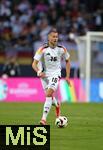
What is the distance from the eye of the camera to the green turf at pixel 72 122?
1390 cm

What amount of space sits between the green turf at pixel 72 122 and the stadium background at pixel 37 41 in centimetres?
3

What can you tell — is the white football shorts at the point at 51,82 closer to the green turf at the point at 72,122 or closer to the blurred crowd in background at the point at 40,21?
the green turf at the point at 72,122

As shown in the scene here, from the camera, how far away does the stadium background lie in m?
25.9

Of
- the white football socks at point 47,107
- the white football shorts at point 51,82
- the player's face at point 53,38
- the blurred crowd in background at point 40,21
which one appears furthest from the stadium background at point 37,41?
the player's face at point 53,38

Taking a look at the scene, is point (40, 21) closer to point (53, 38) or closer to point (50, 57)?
point (50, 57)

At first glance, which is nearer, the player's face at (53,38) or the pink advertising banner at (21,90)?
the player's face at (53,38)

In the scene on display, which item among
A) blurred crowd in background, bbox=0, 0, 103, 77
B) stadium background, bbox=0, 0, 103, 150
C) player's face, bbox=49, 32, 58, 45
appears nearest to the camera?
player's face, bbox=49, 32, 58, 45

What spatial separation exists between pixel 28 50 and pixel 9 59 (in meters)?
0.95

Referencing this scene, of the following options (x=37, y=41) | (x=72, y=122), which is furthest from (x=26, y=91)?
A: (x=72, y=122)

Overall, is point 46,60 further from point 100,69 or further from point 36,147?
point 100,69

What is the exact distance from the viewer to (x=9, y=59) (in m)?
31.6

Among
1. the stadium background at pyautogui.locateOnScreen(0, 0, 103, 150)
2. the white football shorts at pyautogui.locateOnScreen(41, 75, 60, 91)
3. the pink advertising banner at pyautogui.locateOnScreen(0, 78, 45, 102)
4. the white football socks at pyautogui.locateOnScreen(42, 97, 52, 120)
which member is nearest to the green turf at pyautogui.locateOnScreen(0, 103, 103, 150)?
the stadium background at pyautogui.locateOnScreen(0, 0, 103, 150)

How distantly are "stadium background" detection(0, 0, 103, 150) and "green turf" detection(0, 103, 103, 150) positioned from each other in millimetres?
35

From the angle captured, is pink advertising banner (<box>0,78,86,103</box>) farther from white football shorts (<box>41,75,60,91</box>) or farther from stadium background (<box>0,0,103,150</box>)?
white football shorts (<box>41,75,60,91</box>)
